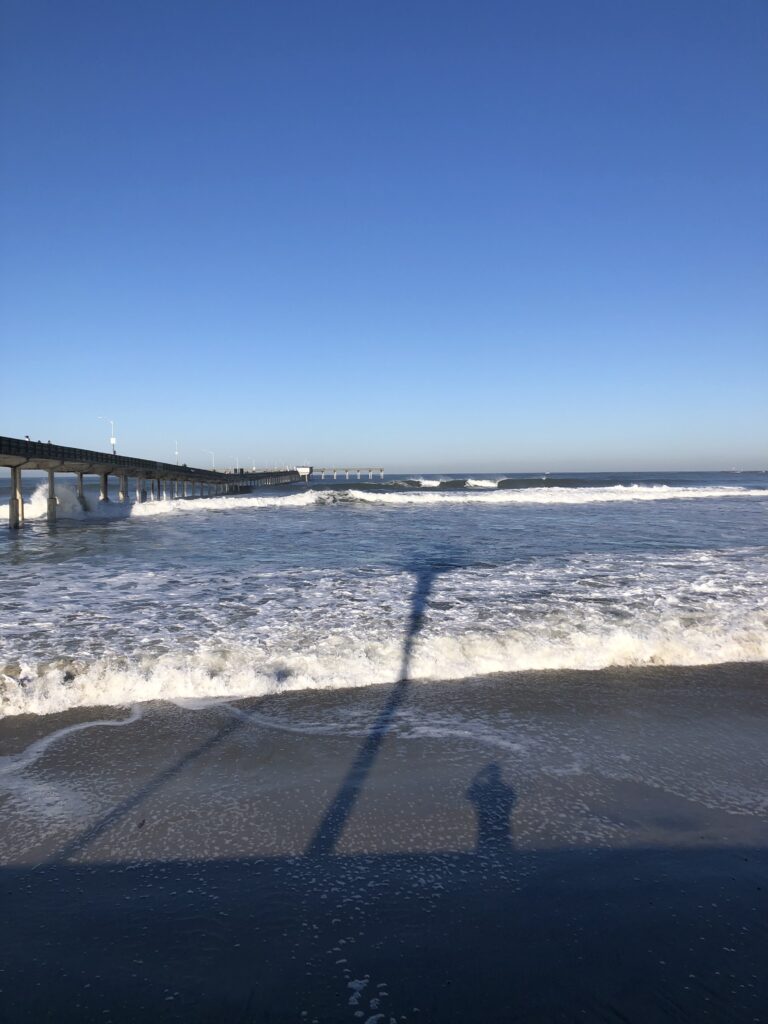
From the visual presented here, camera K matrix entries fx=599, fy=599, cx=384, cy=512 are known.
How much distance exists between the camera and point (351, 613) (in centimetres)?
851

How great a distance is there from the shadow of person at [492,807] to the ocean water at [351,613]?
2192 mm

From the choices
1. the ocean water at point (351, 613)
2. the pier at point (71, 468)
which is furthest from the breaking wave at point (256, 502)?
the ocean water at point (351, 613)

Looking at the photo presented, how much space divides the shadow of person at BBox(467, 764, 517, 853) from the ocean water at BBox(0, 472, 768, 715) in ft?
7.19

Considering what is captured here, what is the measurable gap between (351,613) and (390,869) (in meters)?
5.36

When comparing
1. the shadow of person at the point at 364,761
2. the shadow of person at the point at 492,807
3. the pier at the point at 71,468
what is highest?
the pier at the point at 71,468

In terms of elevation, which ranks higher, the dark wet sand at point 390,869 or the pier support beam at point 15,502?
the pier support beam at point 15,502

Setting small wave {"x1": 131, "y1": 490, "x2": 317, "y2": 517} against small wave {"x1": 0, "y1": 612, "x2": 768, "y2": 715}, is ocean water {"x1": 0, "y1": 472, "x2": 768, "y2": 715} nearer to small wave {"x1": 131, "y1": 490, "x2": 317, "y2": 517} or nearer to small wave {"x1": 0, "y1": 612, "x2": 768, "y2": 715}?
small wave {"x1": 0, "y1": 612, "x2": 768, "y2": 715}

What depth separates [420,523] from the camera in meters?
25.2

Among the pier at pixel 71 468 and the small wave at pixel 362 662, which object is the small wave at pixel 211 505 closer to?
the pier at pixel 71 468

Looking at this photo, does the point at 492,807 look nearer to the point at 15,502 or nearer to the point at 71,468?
the point at 15,502

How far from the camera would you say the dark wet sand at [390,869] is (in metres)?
2.40

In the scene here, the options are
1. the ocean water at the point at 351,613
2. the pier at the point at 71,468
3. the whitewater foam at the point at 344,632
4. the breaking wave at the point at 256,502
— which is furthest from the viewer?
the breaking wave at the point at 256,502

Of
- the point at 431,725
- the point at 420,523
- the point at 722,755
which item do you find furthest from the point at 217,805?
the point at 420,523

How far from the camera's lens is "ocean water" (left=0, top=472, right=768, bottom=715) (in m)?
6.14
